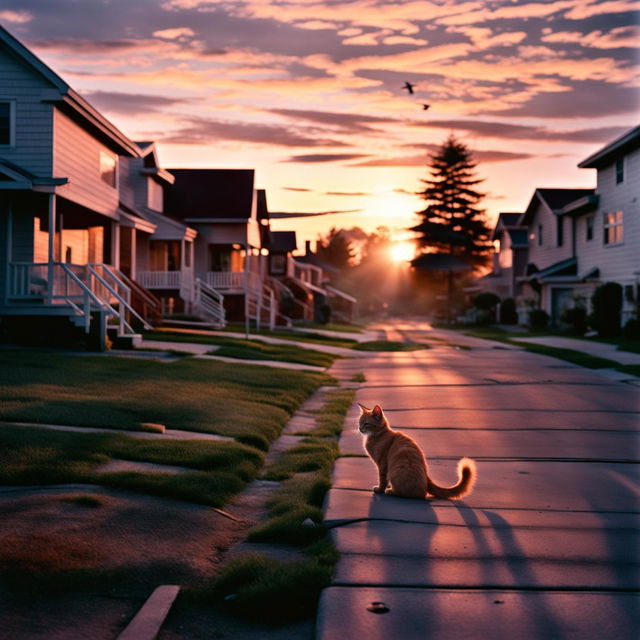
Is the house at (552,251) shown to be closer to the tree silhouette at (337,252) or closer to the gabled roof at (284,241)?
the gabled roof at (284,241)

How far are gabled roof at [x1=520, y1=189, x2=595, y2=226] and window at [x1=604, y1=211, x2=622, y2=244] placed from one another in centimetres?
863

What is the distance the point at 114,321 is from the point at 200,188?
21.5 metres

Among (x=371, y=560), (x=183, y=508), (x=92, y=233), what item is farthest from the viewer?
(x=92, y=233)

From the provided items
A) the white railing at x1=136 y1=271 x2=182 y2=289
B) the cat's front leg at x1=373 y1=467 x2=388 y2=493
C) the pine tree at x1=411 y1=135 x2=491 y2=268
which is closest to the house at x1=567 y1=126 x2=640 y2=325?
the white railing at x1=136 y1=271 x2=182 y2=289

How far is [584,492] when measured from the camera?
24.8 feet

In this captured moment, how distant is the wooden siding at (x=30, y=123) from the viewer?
23.5 meters

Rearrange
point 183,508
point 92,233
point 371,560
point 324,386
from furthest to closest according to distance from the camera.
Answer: point 92,233
point 324,386
point 183,508
point 371,560

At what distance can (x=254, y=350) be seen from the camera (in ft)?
81.3

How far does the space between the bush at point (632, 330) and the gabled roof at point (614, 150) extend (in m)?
7.10

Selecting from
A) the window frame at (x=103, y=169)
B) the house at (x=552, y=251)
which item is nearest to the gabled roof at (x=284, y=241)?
the house at (x=552, y=251)

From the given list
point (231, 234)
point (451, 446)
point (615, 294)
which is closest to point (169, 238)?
point (231, 234)

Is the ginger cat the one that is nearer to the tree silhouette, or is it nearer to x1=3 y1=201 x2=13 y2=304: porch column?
x1=3 y1=201 x2=13 y2=304: porch column

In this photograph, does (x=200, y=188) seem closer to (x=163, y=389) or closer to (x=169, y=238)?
(x=169, y=238)

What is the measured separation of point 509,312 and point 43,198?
4076cm
